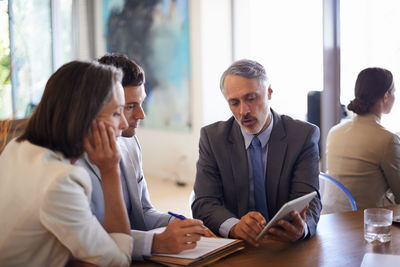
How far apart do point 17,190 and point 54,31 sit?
6.76 metres

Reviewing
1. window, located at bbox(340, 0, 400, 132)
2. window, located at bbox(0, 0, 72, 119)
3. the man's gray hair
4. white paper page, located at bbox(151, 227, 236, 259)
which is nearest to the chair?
the man's gray hair

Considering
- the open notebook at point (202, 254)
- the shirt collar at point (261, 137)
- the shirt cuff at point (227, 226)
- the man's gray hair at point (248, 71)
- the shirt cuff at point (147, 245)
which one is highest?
the man's gray hair at point (248, 71)

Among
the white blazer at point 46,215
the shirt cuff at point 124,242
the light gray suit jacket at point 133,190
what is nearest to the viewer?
the white blazer at point 46,215

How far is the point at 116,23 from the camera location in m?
6.86

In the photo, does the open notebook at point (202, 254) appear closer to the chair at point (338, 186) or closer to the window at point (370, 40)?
the chair at point (338, 186)

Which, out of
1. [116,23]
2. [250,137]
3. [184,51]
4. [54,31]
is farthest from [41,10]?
[250,137]

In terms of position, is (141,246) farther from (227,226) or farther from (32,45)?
(32,45)

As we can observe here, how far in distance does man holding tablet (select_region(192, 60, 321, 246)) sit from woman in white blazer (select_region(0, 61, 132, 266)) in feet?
2.41

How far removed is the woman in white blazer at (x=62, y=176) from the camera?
1.17 m

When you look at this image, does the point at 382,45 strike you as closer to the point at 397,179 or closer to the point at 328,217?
the point at 397,179

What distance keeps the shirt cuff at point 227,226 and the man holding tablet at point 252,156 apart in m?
0.13

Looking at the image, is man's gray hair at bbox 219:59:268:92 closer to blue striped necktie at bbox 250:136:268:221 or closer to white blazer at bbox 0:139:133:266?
blue striped necktie at bbox 250:136:268:221

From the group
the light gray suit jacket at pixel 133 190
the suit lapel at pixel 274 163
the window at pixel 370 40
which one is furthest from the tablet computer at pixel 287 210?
the window at pixel 370 40

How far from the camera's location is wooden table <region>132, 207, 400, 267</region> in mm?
1417
